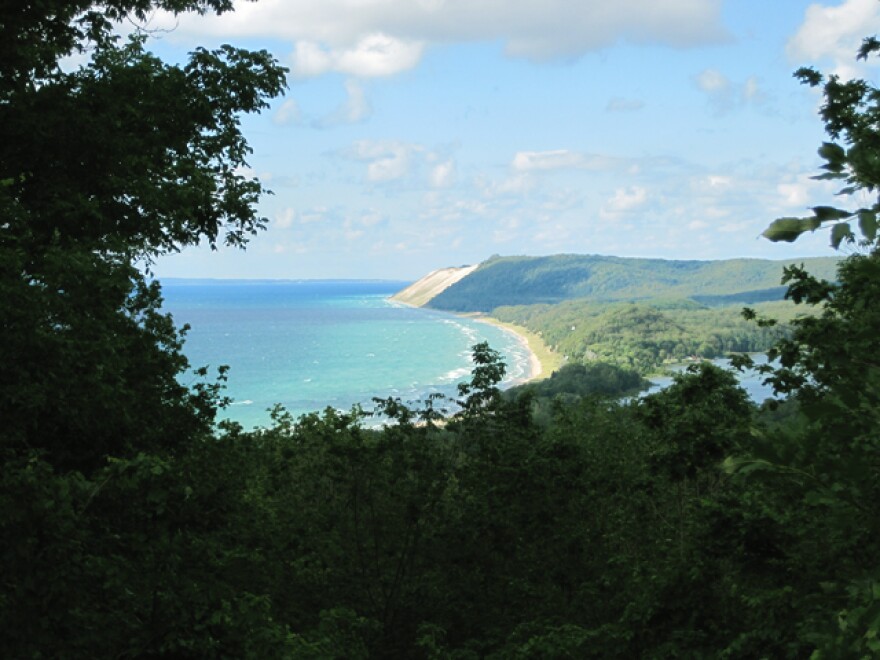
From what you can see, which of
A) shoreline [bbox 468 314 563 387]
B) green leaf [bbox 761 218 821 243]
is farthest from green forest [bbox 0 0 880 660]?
shoreline [bbox 468 314 563 387]

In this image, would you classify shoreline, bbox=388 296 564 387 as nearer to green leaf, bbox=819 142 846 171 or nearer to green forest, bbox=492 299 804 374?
green forest, bbox=492 299 804 374

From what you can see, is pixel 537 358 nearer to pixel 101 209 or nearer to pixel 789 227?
pixel 101 209

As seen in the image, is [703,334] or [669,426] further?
[703,334]

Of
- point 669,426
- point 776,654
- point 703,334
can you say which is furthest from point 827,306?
point 703,334

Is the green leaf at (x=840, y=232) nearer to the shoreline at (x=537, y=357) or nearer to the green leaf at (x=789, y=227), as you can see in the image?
the green leaf at (x=789, y=227)

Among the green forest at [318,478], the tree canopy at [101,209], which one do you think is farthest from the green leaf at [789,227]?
the tree canopy at [101,209]

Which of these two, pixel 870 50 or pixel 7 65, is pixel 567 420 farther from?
pixel 7 65

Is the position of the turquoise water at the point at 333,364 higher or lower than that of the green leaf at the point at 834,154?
lower
